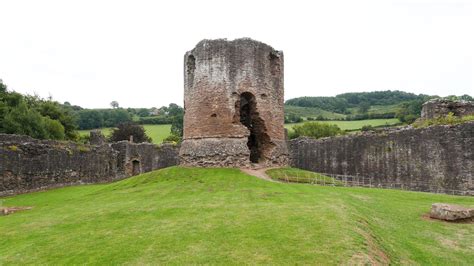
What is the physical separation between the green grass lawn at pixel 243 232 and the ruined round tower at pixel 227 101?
6257mm

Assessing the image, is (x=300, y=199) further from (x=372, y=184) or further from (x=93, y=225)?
(x=372, y=184)

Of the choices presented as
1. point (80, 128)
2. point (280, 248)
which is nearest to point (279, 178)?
point (280, 248)

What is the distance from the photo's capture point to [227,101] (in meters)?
18.9

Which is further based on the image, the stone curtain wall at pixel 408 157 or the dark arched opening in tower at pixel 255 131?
the dark arched opening in tower at pixel 255 131

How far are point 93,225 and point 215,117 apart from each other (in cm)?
1092

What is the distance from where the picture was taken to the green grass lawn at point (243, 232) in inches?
245

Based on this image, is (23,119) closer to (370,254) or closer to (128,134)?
(128,134)

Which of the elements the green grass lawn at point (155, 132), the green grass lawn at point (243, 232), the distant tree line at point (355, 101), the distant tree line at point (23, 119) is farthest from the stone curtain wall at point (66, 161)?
the distant tree line at point (355, 101)

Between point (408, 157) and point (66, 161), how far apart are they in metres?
19.3

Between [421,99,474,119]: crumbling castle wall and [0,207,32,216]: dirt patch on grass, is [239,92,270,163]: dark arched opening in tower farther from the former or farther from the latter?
[0,207,32,216]: dirt patch on grass

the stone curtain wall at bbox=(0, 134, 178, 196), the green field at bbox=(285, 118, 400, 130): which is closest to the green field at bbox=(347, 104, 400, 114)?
the green field at bbox=(285, 118, 400, 130)

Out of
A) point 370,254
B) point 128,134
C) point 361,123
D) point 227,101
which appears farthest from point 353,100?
point 370,254

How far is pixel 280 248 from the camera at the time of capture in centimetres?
635

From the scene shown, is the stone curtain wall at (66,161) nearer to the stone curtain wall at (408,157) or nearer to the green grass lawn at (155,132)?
the stone curtain wall at (408,157)
